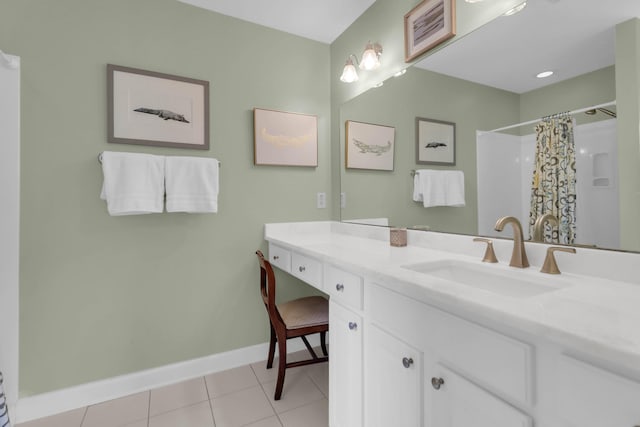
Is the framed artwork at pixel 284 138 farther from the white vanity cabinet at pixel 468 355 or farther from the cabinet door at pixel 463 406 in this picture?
the cabinet door at pixel 463 406

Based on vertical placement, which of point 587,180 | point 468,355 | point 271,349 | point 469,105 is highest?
point 469,105

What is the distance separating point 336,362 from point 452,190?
3.22ft

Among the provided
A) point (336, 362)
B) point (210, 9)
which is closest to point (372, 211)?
point (336, 362)

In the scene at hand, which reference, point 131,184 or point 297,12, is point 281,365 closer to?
point 131,184

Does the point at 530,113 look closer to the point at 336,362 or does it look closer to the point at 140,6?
the point at 336,362

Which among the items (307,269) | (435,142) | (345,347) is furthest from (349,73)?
(345,347)

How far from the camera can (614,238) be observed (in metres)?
0.97

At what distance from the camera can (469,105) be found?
4.64 feet

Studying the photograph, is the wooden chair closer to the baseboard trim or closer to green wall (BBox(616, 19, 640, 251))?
the baseboard trim

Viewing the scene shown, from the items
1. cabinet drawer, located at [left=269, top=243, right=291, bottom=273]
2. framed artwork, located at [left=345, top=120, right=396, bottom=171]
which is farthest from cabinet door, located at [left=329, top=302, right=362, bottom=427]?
framed artwork, located at [left=345, top=120, right=396, bottom=171]

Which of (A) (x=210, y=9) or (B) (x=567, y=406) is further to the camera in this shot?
(A) (x=210, y=9)

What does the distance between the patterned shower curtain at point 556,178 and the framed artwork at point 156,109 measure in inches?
69.0

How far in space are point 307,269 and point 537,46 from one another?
1.36m

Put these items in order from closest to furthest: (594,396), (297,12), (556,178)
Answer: (594,396) → (556,178) → (297,12)
